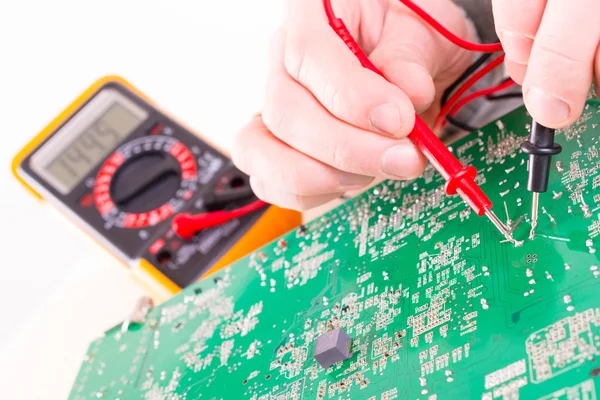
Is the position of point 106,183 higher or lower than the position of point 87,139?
lower

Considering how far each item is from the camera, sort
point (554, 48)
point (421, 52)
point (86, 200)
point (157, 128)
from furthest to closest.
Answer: point (157, 128), point (86, 200), point (421, 52), point (554, 48)

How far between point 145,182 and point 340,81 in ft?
2.63

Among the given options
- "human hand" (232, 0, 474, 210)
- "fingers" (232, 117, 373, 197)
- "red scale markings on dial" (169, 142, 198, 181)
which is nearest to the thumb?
"human hand" (232, 0, 474, 210)

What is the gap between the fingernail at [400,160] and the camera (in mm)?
1121

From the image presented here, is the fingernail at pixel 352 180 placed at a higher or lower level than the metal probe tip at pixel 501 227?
higher

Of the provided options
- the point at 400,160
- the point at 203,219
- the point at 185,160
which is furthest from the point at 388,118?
the point at 185,160

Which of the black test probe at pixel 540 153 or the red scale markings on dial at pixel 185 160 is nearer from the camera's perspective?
the black test probe at pixel 540 153

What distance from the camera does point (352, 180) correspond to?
1.31 metres

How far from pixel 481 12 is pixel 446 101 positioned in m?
0.23

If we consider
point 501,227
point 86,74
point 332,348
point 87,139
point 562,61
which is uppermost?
point 86,74

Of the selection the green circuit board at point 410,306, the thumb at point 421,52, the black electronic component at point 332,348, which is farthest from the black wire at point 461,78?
the black electronic component at point 332,348

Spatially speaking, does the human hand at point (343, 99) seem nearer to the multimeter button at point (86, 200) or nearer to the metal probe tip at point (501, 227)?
the metal probe tip at point (501, 227)

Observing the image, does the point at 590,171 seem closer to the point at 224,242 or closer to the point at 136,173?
the point at 224,242

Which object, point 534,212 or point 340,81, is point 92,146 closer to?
point 340,81
